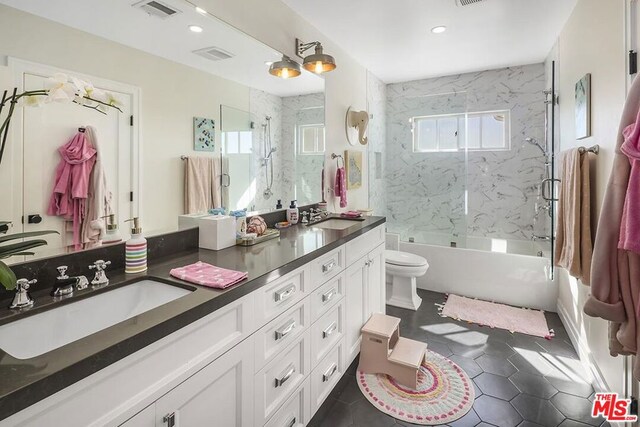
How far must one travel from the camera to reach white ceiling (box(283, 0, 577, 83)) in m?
2.39

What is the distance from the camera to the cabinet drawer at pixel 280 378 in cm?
122

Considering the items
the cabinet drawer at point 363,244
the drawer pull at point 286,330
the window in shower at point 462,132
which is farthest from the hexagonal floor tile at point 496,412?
the window in shower at point 462,132

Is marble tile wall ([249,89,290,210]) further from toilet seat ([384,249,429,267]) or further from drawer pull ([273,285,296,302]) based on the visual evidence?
toilet seat ([384,249,429,267])

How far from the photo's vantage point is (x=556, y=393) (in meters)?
1.96

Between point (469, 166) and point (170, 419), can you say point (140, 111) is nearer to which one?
point (170, 419)

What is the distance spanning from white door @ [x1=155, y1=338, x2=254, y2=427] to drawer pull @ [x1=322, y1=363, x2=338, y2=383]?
2.12 feet

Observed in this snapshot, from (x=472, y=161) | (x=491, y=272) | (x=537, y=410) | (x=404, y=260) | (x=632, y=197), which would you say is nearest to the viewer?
(x=632, y=197)

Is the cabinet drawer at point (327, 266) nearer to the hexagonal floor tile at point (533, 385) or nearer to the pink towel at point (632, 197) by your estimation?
the pink towel at point (632, 197)


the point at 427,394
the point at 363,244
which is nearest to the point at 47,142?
the point at 363,244

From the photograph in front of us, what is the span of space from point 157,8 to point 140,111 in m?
0.50

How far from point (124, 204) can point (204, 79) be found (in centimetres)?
72

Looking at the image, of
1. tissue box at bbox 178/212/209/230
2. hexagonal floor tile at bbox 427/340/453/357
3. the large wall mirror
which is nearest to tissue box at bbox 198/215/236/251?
tissue box at bbox 178/212/209/230

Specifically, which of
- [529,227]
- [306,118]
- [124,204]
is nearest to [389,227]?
[529,227]

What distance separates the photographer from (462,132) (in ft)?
13.3
